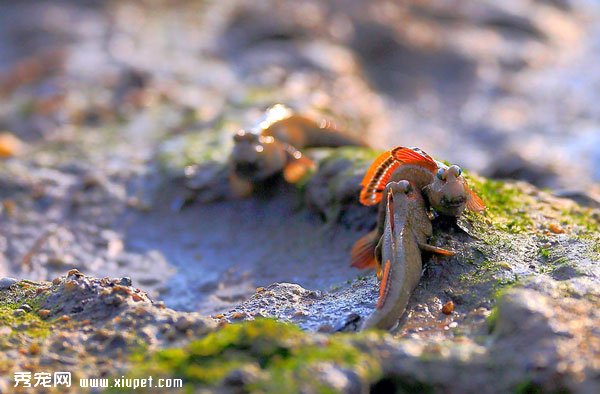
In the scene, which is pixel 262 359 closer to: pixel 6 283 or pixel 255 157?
pixel 6 283

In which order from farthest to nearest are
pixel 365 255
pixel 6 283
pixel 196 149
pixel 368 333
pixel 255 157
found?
pixel 196 149 < pixel 255 157 < pixel 365 255 < pixel 6 283 < pixel 368 333

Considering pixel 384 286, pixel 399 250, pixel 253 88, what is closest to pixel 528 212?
pixel 399 250

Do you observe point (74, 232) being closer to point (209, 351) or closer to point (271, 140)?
point (271, 140)

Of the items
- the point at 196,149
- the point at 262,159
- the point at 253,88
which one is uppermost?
the point at 253,88

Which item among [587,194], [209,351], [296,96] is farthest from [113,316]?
[296,96]

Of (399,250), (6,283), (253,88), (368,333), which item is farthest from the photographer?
(253,88)

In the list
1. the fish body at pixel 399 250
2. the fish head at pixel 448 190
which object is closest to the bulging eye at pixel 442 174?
the fish head at pixel 448 190
